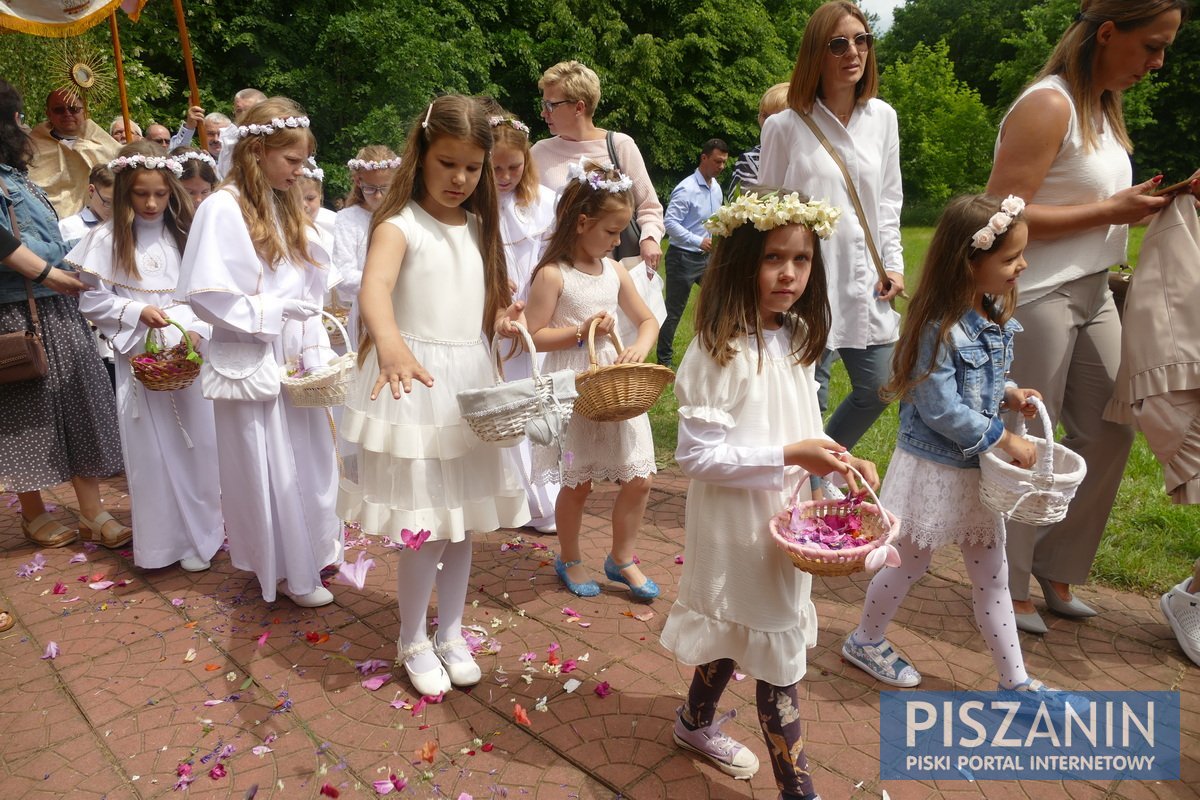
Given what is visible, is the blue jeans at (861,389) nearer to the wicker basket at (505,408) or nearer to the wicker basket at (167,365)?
the wicker basket at (505,408)

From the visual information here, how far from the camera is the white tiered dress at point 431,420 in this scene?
10.2 ft

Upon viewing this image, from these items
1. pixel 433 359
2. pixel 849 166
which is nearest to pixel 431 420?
pixel 433 359

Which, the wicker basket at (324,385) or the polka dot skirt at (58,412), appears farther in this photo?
the polka dot skirt at (58,412)

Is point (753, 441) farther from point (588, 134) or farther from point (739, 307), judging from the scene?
point (588, 134)

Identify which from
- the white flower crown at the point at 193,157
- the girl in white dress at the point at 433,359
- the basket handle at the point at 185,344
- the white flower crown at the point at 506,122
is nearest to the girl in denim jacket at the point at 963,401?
the girl in white dress at the point at 433,359

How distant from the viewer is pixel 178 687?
139 inches

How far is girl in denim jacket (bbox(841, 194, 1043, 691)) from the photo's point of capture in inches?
117

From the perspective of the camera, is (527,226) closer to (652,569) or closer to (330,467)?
(330,467)

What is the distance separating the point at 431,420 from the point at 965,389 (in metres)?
1.92

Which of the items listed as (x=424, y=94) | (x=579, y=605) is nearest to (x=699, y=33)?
(x=424, y=94)

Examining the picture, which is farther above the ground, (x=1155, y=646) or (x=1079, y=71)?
(x=1079, y=71)

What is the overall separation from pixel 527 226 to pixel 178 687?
2.99 m

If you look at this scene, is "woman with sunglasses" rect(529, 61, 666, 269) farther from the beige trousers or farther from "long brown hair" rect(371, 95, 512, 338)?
the beige trousers

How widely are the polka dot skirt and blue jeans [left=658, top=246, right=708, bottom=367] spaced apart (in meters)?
5.49
